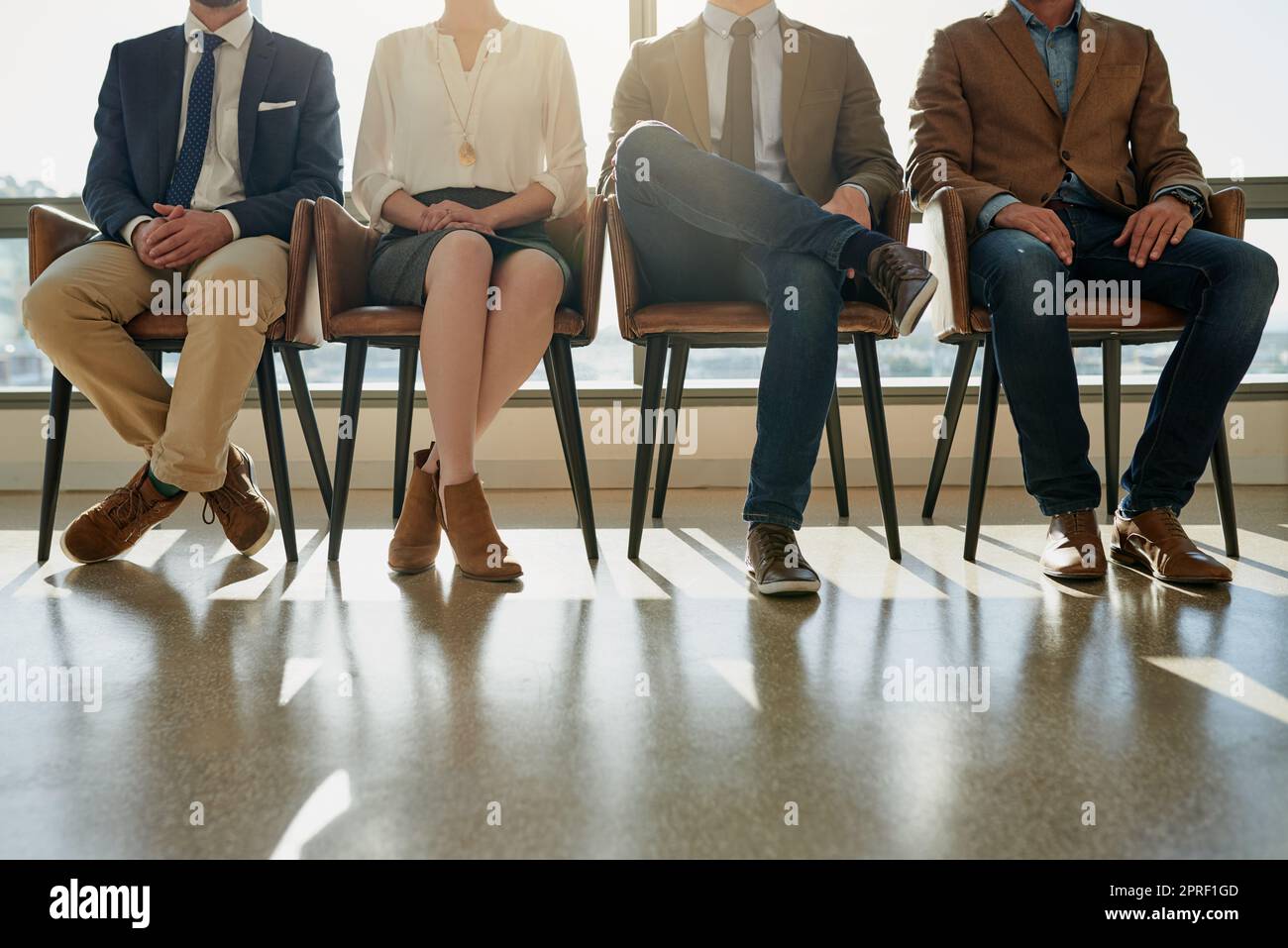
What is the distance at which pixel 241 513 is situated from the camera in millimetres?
1799

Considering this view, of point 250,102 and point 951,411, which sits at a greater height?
point 250,102

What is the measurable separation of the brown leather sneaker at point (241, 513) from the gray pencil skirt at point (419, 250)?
0.45 metres

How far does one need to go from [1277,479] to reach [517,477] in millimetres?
2328

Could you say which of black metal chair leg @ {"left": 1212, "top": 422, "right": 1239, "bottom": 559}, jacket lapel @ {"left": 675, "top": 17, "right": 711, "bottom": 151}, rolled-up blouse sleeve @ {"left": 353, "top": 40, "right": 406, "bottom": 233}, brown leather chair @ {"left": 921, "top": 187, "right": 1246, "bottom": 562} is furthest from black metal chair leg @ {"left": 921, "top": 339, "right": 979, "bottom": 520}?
rolled-up blouse sleeve @ {"left": 353, "top": 40, "right": 406, "bottom": 233}

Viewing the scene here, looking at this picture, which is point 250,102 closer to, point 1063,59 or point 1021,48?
point 1021,48

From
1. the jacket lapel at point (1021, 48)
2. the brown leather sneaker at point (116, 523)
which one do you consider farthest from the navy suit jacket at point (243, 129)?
the jacket lapel at point (1021, 48)

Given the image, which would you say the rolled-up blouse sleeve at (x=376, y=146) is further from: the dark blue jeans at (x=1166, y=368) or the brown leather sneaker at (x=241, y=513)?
the dark blue jeans at (x=1166, y=368)

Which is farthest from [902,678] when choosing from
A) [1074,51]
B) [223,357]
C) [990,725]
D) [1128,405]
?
[1128,405]

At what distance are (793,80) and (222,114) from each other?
3.90 ft

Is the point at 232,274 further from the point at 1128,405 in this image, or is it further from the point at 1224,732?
the point at 1128,405

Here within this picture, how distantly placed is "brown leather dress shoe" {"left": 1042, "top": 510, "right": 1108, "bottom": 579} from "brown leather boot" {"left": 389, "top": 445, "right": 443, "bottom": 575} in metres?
1.09

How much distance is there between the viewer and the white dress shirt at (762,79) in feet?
6.25

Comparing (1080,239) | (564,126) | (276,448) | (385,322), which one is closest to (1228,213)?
(1080,239)

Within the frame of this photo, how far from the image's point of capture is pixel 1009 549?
1.85 meters
